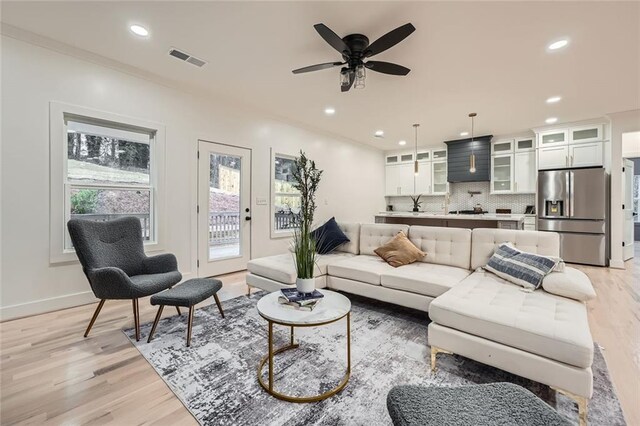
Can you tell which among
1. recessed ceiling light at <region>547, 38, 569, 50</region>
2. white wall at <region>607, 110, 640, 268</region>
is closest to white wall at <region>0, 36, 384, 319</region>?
recessed ceiling light at <region>547, 38, 569, 50</region>

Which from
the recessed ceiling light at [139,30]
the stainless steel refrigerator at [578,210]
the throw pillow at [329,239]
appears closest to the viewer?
the recessed ceiling light at [139,30]

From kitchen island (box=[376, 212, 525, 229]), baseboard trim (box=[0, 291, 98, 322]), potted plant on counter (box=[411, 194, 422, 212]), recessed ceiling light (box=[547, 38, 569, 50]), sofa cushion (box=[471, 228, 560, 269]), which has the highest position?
recessed ceiling light (box=[547, 38, 569, 50])

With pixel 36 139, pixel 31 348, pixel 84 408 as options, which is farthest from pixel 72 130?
pixel 84 408

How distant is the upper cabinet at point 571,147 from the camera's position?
5180mm

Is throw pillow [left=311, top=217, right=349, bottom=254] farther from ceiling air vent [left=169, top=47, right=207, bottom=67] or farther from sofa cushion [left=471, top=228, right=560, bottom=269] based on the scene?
ceiling air vent [left=169, top=47, right=207, bottom=67]

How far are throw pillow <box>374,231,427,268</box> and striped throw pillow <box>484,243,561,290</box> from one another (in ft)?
2.34

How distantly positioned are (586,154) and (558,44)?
142 inches

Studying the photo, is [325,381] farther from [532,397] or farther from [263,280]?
[263,280]

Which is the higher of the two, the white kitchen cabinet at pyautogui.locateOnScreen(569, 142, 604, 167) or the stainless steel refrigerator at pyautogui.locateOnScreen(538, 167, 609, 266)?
the white kitchen cabinet at pyautogui.locateOnScreen(569, 142, 604, 167)

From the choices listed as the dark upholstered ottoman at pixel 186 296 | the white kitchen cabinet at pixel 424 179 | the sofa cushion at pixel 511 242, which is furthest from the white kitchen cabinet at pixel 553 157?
the dark upholstered ottoman at pixel 186 296

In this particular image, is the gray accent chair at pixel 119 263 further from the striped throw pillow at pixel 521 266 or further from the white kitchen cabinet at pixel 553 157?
the white kitchen cabinet at pixel 553 157

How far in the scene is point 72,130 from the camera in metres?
3.18

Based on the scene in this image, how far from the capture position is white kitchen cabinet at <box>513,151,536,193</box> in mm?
6016

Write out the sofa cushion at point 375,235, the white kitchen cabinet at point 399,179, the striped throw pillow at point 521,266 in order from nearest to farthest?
the striped throw pillow at point 521,266
the sofa cushion at point 375,235
the white kitchen cabinet at point 399,179
